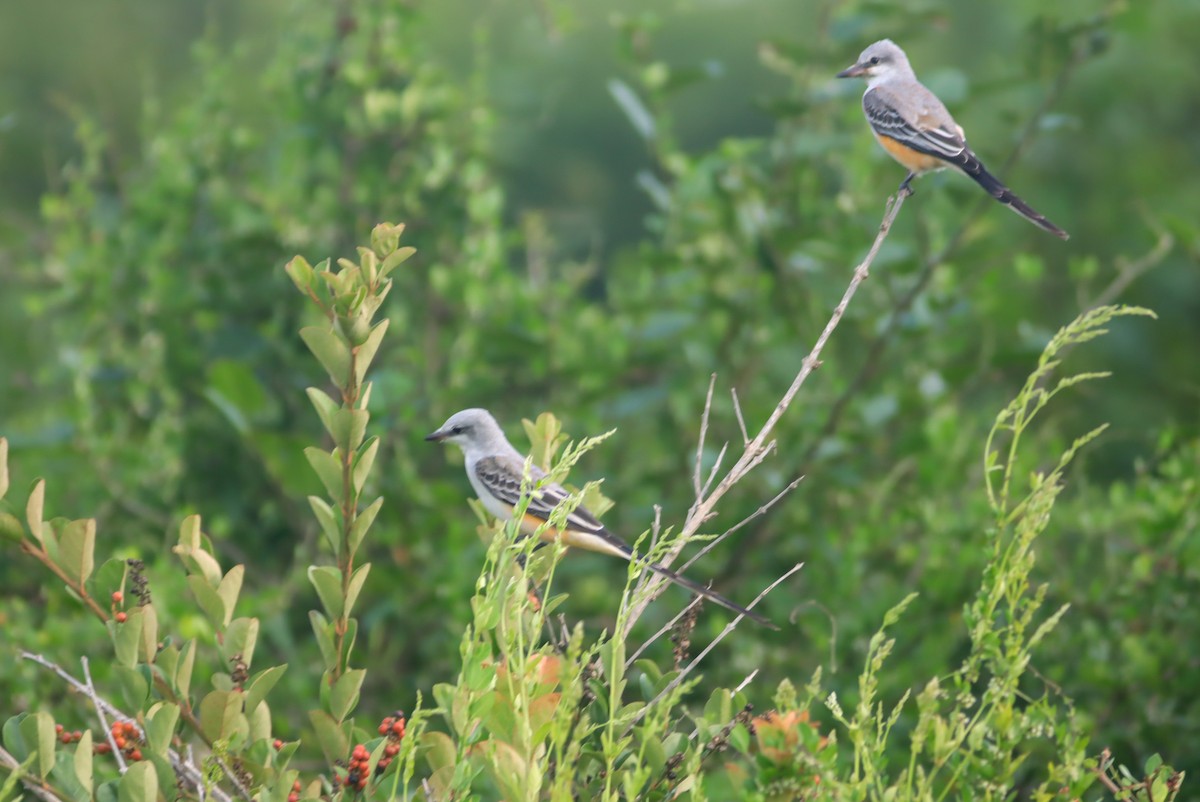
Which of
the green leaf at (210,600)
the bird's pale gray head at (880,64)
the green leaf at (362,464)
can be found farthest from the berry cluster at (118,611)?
the bird's pale gray head at (880,64)

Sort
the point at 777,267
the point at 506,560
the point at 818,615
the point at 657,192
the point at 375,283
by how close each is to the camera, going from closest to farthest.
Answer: the point at 506,560, the point at 375,283, the point at 818,615, the point at 777,267, the point at 657,192

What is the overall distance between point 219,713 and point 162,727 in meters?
0.16

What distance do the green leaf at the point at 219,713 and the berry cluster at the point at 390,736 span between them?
28cm

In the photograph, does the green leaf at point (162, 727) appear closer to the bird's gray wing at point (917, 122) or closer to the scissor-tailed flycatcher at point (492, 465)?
the scissor-tailed flycatcher at point (492, 465)

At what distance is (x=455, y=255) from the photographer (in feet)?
A: 23.6

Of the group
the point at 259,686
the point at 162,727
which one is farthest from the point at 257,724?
the point at 162,727

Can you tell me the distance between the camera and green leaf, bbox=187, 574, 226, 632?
2537 millimetres

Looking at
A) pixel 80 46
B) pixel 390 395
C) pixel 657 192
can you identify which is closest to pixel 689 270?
pixel 657 192

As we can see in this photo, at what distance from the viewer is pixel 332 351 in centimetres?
248

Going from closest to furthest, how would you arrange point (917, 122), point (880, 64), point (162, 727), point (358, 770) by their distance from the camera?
point (162, 727), point (358, 770), point (917, 122), point (880, 64)

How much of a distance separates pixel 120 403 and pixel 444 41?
8.13 meters

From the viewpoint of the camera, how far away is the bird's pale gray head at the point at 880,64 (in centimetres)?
574

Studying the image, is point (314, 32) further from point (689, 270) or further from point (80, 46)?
point (80, 46)

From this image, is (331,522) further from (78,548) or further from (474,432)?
(474,432)
